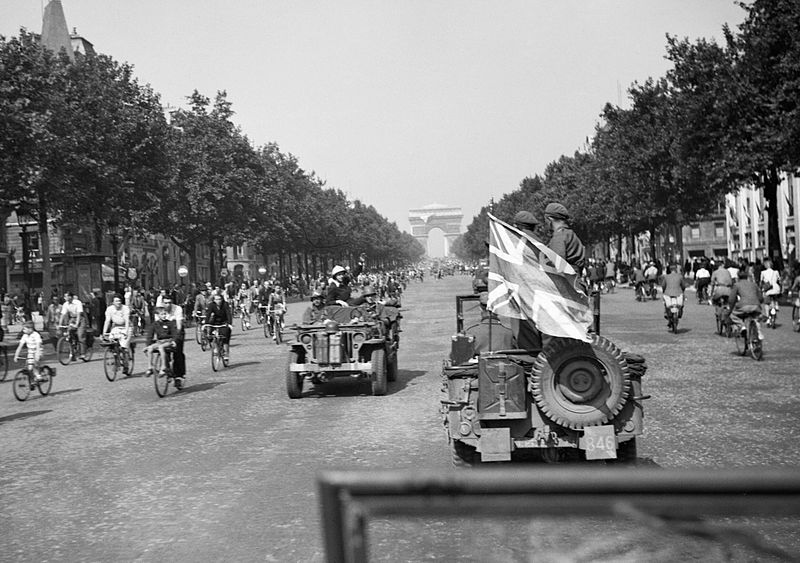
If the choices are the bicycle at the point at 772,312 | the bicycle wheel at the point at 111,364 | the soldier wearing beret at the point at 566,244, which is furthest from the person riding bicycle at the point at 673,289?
the soldier wearing beret at the point at 566,244

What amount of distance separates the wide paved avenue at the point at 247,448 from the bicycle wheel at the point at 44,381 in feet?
1.05

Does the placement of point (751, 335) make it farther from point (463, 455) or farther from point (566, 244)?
point (463, 455)

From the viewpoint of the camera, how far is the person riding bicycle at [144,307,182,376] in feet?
46.4

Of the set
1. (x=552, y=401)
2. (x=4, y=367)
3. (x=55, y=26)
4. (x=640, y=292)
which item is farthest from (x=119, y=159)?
(x=55, y=26)

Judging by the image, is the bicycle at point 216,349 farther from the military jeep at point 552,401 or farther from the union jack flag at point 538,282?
the union jack flag at point 538,282

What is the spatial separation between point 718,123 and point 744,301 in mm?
16743

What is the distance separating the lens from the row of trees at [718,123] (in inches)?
1085

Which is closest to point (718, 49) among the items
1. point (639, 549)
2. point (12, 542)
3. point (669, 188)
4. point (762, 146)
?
point (762, 146)

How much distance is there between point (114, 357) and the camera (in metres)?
17.3

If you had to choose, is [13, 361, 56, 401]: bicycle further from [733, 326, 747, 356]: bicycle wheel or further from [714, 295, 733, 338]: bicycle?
[714, 295, 733, 338]: bicycle

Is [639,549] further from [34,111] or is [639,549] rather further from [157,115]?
[157,115]

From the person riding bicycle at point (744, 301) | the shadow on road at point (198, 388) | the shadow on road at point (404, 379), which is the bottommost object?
the shadow on road at point (404, 379)

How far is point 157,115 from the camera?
37.7m

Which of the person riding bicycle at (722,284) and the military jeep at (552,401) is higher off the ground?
the person riding bicycle at (722,284)
